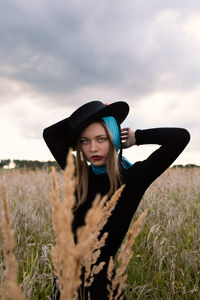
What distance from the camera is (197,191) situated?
559 cm

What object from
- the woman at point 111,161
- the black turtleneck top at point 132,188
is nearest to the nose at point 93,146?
the woman at point 111,161

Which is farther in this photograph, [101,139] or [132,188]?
[101,139]

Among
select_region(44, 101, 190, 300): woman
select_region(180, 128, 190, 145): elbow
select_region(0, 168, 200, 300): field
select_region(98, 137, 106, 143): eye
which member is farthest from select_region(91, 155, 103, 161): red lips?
select_region(0, 168, 200, 300): field

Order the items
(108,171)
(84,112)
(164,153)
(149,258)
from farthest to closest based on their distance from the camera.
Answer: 1. (149,258)
2. (84,112)
3. (108,171)
4. (164,153)

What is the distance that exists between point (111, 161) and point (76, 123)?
39cm

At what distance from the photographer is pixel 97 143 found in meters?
2.15

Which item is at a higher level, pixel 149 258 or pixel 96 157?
pixel 96 157

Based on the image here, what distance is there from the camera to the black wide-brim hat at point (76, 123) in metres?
2.16

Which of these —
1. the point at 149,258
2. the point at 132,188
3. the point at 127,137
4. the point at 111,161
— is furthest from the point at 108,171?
the point at 149,258

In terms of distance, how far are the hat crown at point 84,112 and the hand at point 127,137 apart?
11.8 inches

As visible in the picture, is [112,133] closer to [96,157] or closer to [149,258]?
[96,157]

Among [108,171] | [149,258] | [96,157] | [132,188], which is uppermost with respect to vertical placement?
[96,157]

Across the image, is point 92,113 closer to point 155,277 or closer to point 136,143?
point 136,143

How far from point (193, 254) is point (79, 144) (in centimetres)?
161
